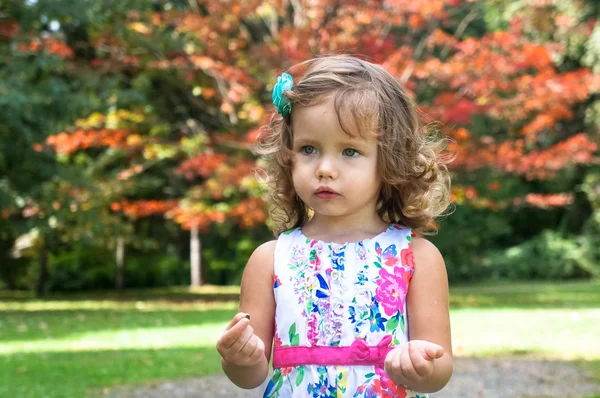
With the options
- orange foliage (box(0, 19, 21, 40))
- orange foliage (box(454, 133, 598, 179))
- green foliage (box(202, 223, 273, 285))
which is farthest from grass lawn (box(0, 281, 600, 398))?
green foliage (box(202, 223, 273, 285))

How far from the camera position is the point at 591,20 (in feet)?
60.3

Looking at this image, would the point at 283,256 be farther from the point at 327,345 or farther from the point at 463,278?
the point at 463,278

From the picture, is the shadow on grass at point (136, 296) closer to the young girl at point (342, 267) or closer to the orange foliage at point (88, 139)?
the orange foliage at point (88, 139)

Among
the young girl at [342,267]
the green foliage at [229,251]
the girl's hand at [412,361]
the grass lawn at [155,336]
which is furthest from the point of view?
the green foliage at [229,251]

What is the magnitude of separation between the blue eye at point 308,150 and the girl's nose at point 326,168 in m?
0.06

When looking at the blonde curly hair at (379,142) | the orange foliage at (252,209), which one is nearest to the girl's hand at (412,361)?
the blonde curly hair at (379,142)

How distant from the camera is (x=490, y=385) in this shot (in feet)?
20.9

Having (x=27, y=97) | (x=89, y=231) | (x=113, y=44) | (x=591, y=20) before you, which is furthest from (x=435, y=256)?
(x=591, y=20)

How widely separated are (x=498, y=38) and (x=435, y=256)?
1051 centimetres

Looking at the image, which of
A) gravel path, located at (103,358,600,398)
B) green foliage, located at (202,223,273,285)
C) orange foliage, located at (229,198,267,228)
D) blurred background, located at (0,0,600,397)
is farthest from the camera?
green foliage, located at (202,223,273,285)

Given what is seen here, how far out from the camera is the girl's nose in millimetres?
2105

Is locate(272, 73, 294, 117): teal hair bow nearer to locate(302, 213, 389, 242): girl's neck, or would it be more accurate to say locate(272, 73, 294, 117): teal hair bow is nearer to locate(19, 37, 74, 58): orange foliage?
locate(302, 213, 389, 242): girl's neck

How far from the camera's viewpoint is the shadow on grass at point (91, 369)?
5984 millimetres

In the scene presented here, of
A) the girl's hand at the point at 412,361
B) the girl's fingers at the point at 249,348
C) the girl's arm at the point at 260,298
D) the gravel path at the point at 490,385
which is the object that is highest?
the girl's arm at the point at 260,298
